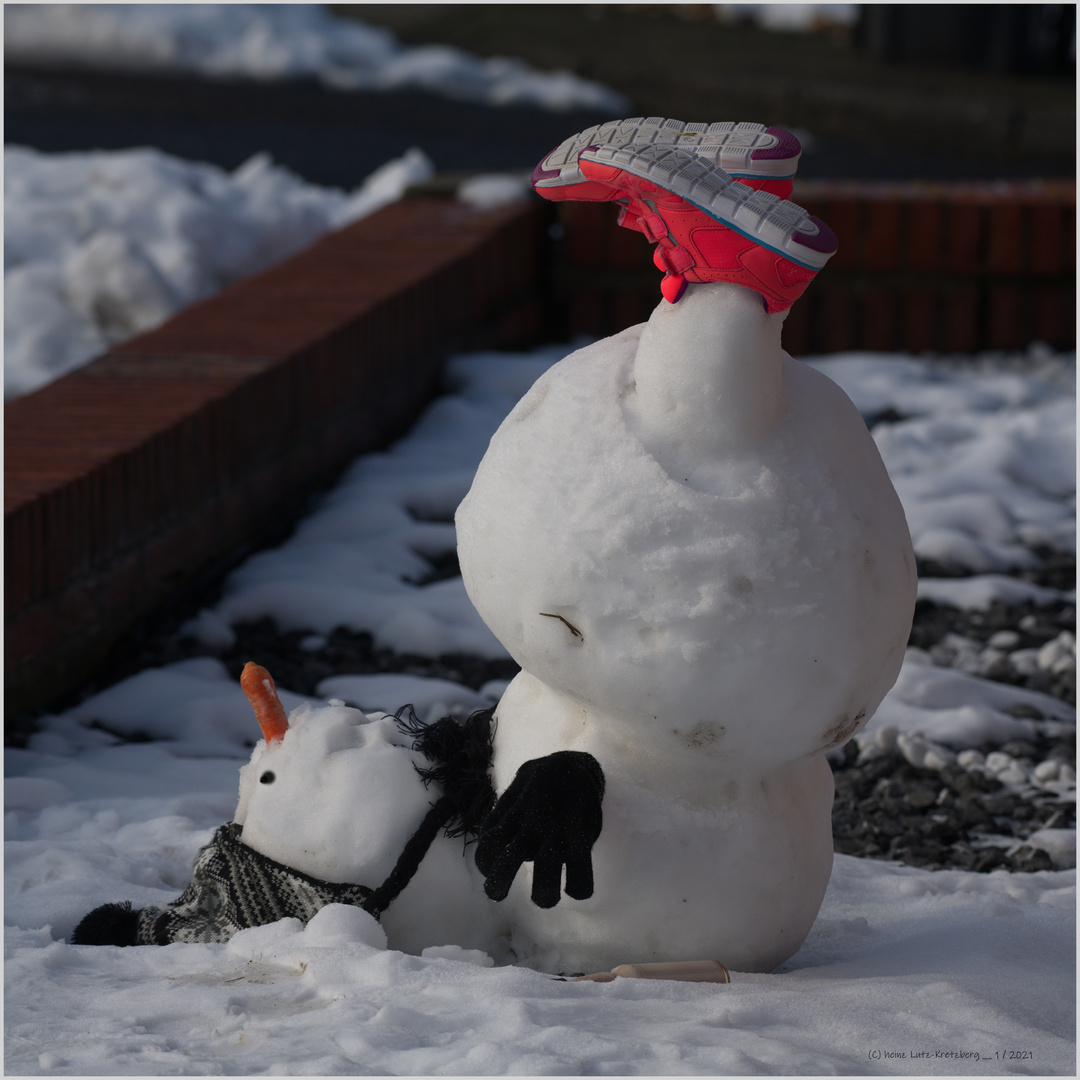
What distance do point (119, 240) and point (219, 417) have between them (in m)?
1.94

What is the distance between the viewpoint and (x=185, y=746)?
3.25m

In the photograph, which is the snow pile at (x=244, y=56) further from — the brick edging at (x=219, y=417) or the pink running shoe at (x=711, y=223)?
the pink running shoe at (x=711, y=223)

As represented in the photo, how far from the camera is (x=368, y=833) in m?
2.16

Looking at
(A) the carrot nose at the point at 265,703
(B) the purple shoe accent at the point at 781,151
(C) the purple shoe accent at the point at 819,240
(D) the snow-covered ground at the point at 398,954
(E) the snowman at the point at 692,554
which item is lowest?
(D) the snow-covered ground at the point at 398,954

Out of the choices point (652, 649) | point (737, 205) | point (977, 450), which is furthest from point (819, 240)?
point (977, 450)

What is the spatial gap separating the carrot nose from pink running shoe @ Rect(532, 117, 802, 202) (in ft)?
2.77

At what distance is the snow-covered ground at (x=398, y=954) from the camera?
6.04 ft

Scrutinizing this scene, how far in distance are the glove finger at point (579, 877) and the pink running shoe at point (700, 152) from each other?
90 cm

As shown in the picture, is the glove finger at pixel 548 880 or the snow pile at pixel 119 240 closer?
the glove finger at pixel 548 880

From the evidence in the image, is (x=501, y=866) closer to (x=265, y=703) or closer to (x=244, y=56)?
(x=265, y=703)

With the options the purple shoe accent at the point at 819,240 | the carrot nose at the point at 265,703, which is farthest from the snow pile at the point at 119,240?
the purple shoe accent at the point at 819,240

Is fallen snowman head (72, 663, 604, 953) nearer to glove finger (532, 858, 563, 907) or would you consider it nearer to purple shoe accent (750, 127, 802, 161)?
glove finger (532, 858, 563, 907)

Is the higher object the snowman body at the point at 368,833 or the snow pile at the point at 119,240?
the snow pile at the point at 119,240

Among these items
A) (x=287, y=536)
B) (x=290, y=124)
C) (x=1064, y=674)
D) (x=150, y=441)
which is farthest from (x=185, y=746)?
(x=290, y=124)
